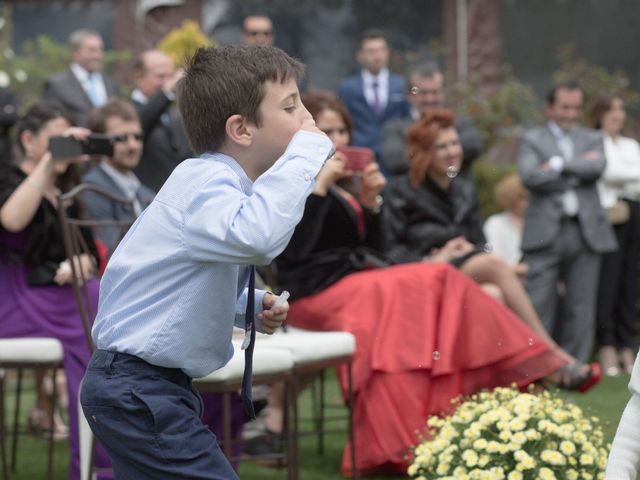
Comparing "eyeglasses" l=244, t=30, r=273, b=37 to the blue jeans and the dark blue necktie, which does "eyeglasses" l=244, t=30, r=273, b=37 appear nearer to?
the dark blue necktie

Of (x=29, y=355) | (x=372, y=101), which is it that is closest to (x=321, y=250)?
(x=29, y=355)

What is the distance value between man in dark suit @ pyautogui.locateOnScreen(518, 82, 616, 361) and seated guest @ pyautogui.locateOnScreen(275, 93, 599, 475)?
7.18ft

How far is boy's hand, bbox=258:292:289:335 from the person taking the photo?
2836 mm

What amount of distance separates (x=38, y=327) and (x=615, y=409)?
3.07 m

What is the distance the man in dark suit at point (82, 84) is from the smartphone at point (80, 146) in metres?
2.51

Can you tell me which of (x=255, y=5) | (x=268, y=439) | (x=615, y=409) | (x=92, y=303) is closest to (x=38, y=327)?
(x=92, y=303)

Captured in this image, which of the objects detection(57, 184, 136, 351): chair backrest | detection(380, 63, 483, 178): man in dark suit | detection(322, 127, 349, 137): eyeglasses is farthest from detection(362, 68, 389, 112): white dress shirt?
detection(57, 184, 136, 351): chair backrest

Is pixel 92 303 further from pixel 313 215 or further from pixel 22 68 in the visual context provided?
pixel 22 68

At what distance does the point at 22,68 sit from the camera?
38.5ft

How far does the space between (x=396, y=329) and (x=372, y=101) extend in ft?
10.6

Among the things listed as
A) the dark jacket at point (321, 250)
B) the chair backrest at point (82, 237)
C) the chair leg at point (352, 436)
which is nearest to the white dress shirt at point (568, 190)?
the dark jacket at point (321, 250)

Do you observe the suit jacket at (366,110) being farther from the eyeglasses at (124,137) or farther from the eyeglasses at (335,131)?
the eyeglasses at (124,137)

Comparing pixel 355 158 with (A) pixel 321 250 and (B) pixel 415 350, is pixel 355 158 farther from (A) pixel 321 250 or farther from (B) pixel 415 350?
(B) pixel 415 350

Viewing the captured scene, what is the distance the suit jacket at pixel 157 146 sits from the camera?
7.00 m
